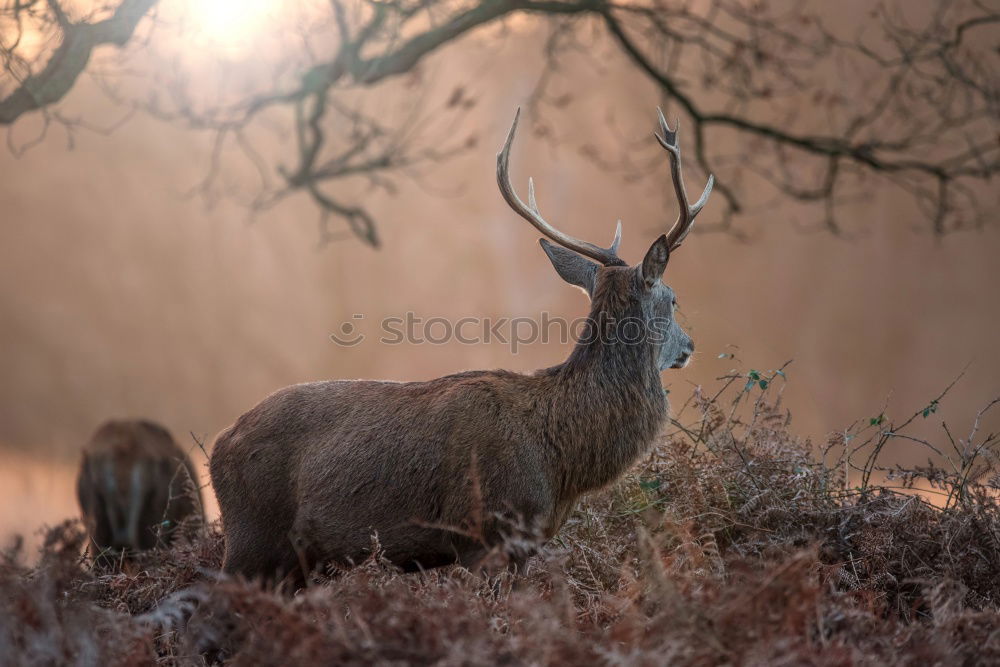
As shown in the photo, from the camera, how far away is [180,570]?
226 inches

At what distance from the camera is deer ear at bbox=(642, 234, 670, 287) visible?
511 centimetres

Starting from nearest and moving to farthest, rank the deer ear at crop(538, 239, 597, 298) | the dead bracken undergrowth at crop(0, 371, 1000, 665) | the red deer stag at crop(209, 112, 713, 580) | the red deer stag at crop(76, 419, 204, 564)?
1. the dead bracken undergrowth at crop(0, 371, 1000, 665)
2. the red deer stag at crop(209, 112, 713, 580)
3. the deer ear at crop(538, 239, 597, 298)
4. the red deer stag at crop(76, 419, 204, 564)

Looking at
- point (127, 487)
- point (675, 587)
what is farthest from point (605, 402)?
point (127, 487)

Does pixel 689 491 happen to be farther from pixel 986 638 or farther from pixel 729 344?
pixel 986 638

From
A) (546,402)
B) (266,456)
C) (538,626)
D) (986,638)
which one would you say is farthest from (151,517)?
(986,638)

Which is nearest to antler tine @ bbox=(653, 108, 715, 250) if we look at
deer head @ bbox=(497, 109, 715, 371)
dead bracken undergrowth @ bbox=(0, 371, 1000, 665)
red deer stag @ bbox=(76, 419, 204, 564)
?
deer head @ bbox=(497, 109, 715, 371)

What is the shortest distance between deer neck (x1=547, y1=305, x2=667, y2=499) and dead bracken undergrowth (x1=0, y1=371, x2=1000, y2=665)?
0.37m

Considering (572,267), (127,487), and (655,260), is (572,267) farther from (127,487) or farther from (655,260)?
(127,487)

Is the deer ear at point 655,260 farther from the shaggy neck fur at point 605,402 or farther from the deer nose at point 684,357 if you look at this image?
the deer nose at point 684,357

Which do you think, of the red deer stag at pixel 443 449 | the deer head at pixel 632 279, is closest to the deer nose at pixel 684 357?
the deer head at pixel 632 279

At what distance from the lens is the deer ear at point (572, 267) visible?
5.55m

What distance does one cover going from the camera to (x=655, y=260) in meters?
5.17

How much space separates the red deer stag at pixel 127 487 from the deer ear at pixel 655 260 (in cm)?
418

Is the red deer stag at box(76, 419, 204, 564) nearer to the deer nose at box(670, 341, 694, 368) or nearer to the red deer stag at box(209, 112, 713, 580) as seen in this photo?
the red deer stag at box(209, 112, 713, 580)
